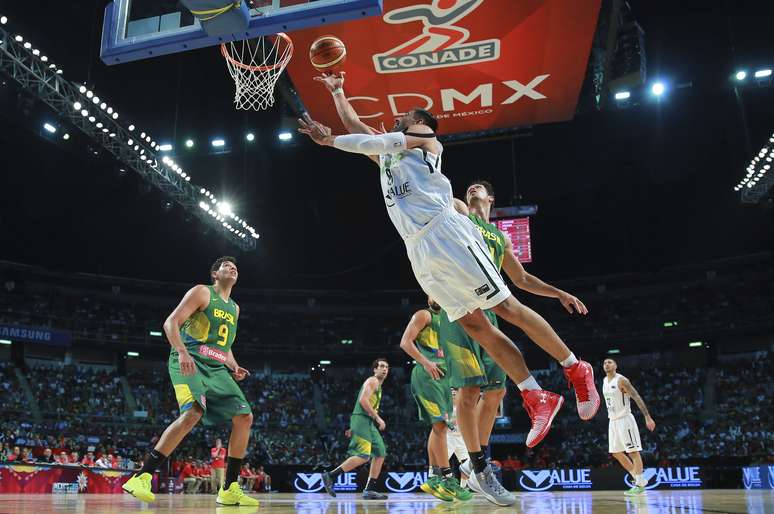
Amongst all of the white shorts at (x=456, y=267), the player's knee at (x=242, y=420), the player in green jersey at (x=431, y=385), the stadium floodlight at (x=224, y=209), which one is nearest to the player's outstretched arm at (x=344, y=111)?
the white shorts at (x=456, y=267)

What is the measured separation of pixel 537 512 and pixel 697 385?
1067 inches

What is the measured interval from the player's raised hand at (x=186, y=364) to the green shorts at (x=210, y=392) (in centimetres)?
9

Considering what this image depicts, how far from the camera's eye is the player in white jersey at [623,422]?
10164 mm

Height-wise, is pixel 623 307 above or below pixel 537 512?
above

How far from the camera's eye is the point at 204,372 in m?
5.38

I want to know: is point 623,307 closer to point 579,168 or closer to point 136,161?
point 579,168

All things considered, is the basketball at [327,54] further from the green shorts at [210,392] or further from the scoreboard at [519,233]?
the scoreboard at [519,233]

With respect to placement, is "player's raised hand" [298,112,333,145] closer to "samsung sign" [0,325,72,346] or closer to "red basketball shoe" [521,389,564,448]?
"red basketball shoe" [521,389,564,448]

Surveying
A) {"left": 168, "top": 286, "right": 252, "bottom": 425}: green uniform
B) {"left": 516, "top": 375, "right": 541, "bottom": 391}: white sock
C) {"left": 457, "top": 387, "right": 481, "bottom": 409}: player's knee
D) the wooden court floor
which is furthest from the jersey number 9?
{"left": 516, "top": 375, "right": 541, "bottom": 391}: white sock

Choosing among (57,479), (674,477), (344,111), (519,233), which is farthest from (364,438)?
(674,477)

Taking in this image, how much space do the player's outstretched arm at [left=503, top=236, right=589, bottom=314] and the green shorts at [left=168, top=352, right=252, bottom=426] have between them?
95.0 inches

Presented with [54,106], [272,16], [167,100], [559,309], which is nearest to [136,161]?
[167,100]

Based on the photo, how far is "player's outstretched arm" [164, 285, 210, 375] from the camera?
16.6ft

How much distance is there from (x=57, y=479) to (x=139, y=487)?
10.3 metres
